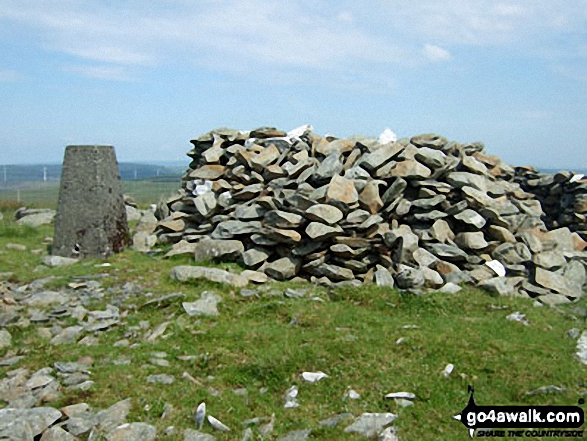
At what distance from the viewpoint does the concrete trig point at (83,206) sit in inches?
391

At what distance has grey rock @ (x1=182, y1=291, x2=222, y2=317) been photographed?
6848mm

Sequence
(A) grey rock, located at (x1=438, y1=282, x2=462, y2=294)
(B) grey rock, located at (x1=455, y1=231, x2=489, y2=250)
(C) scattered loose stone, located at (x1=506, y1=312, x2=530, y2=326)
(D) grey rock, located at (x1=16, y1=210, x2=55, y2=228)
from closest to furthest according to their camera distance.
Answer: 1. (C) scattered loose stone, located at (x1=506, y1=312, x2=530, y2=326)
2. (A) grey rock, located at (x1=438, y1=282, x2=462, y2=294)
3. (B) grey rock, located at (x1=455, y1=231, x2=489, y2=250)
4. (D) grey rock, located at (x1=16, y1=210, x2=55, y2=228)

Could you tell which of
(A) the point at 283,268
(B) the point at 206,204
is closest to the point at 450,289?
(A) the point at 283,268

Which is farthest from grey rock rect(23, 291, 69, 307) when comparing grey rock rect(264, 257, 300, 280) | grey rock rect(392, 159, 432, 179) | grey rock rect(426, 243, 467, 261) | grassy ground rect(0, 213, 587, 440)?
grey rock rect(392, 159, 432, 179)

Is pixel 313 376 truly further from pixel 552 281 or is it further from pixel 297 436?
pixel 552 281

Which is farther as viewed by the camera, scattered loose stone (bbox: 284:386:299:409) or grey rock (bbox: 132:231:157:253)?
grey rock (bbox: 132:231:157:253)

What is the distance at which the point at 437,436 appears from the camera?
13.6 feet

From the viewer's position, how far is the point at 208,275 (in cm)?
811

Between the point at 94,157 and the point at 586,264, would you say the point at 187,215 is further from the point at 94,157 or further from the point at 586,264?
the point at 586,264

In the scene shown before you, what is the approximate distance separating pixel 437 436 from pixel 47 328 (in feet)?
15.2

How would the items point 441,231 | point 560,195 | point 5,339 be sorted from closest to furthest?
1. point 5,339
2. point 441,231
3. point 560,195

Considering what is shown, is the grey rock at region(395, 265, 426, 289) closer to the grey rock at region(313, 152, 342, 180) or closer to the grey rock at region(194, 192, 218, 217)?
the grey rock at region(313, 152, 342, 180)

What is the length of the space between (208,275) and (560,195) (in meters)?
9.98

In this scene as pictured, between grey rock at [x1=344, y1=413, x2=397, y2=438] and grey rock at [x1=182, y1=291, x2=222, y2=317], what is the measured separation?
299 cm
